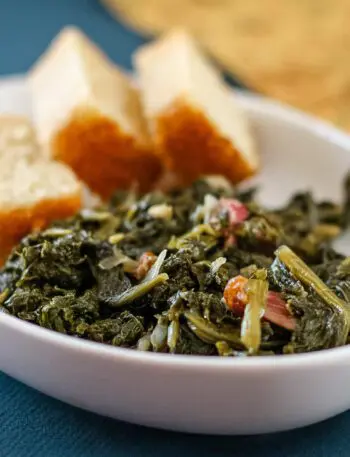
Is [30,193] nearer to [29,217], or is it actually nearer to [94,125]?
[29,217]

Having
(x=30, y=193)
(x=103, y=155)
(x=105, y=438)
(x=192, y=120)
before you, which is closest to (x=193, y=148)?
(x=192, y=120)

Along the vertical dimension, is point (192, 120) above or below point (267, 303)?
above

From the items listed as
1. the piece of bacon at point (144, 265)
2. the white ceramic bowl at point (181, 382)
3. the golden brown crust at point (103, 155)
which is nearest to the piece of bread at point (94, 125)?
the golden brown crust at point (103, 155)

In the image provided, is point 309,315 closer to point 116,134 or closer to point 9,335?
point 9,335

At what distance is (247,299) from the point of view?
263 cm

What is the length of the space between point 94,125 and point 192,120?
0.55 meters

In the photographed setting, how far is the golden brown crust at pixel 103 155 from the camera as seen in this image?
4.02 metres

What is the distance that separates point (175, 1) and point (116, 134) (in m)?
3.13

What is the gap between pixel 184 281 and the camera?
2859 millimetres

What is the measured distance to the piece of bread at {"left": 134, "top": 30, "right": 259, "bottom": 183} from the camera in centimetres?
402

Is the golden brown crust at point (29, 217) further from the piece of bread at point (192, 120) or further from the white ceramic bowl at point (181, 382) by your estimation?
the white ceramic bowl at point (181, 382)

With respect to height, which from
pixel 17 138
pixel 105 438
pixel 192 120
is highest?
pixel 192 120

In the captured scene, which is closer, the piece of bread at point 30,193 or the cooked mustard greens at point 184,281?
the cooked mustard greens at point 184,281

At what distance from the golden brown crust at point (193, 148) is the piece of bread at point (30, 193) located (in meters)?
0.62
